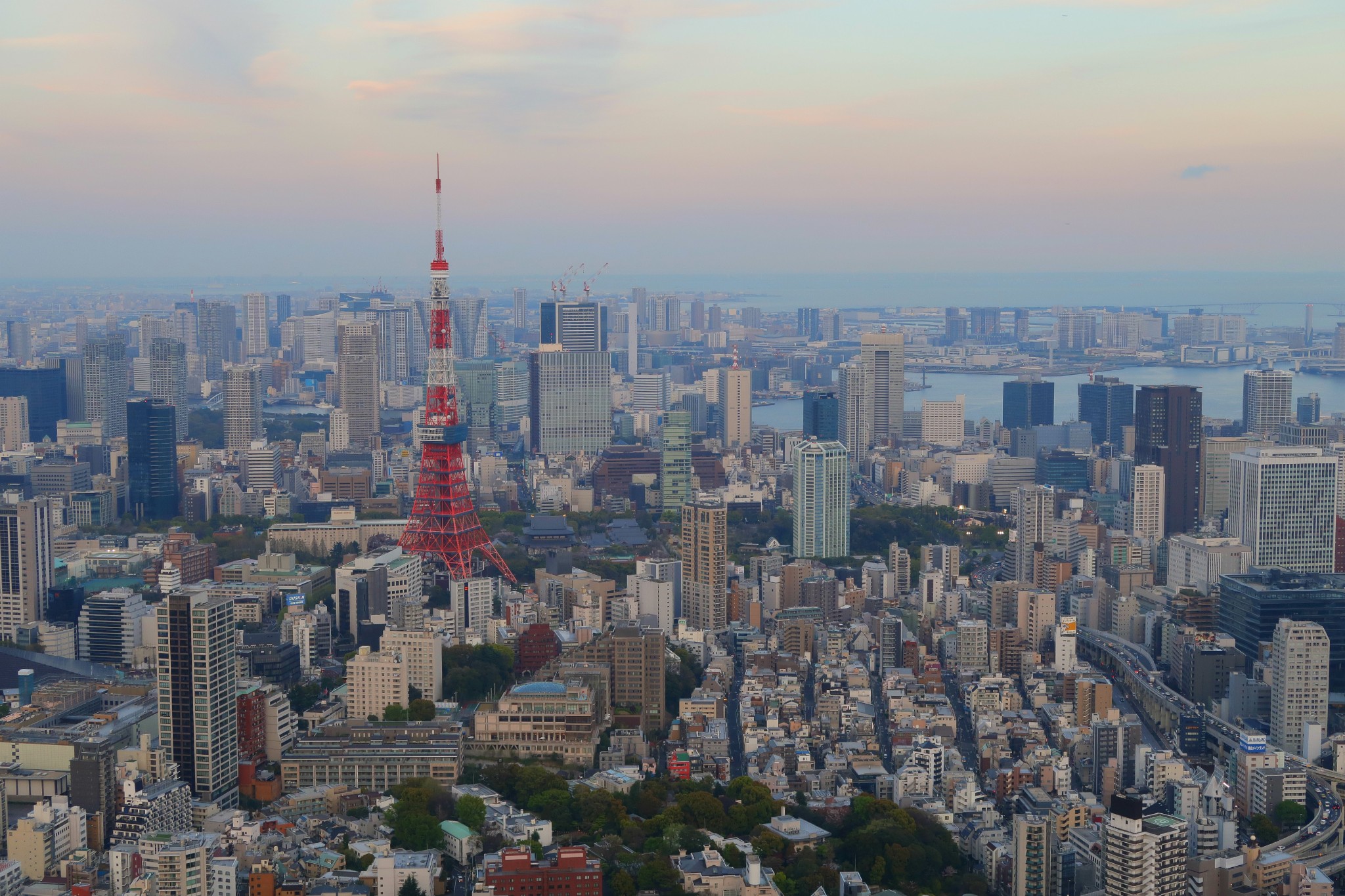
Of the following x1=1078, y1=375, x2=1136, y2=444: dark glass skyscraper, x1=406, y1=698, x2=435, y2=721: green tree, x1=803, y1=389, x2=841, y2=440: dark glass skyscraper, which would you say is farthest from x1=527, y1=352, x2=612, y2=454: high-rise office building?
x1=406, y1=698, x2=435, y2=721: green tree

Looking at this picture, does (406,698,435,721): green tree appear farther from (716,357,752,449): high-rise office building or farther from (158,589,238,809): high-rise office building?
(716,357,752,449): high-rise office building

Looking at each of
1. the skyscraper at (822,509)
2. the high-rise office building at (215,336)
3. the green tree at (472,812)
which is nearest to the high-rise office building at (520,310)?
the high-rise office building at (215,336)

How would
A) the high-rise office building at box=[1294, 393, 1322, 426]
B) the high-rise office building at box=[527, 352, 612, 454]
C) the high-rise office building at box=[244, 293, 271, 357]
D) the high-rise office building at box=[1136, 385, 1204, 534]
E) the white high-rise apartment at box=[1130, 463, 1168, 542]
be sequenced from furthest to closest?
the high-rise office building at box=[244, 293, 271, 357]
the high-rise office building at box=[527, 352, 612, 454]
the high-rise office building at box=[1294, 393, 1322, 426]
the high-rise office building at box=[1136, 385, 1204, 534]
the white high-rise apartment at box=[1130, 463, 1168, 542]

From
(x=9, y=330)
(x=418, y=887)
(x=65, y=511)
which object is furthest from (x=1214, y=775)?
(x=9, y=330)

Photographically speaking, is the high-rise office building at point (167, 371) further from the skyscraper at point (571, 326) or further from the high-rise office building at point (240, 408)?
the skyscraper at point (571, 326)

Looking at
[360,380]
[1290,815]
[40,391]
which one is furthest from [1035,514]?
[40,391]

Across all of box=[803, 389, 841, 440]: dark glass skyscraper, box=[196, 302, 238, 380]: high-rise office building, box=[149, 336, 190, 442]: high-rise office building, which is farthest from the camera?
box=[196, 302, 238, 380]: high-rise office building

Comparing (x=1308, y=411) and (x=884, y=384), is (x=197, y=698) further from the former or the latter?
(x=884, y=384)
